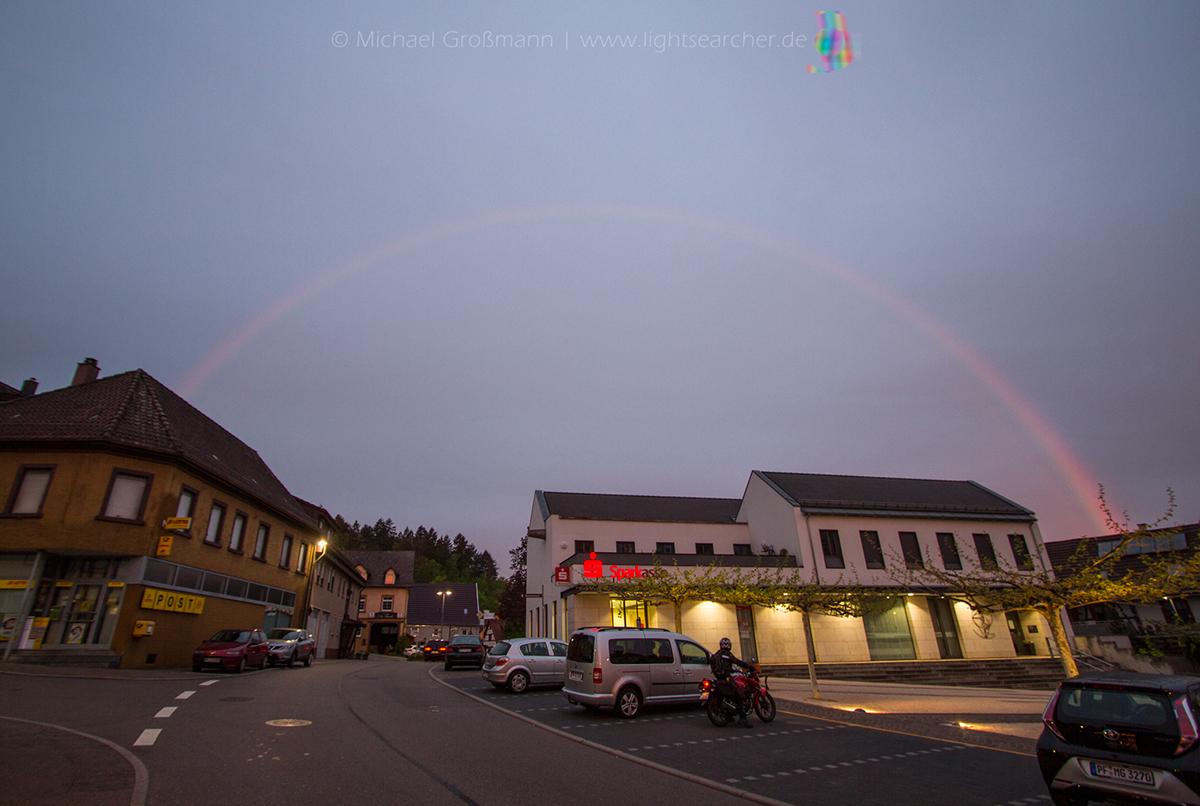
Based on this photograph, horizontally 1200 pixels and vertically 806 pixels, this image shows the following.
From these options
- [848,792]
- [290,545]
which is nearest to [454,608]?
[290,545]

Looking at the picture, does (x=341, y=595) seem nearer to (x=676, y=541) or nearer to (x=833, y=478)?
(x=676, y=541)

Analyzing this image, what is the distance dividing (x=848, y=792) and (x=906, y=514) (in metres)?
31.3

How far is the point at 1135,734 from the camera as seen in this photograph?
249 inches

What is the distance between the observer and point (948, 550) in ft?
117

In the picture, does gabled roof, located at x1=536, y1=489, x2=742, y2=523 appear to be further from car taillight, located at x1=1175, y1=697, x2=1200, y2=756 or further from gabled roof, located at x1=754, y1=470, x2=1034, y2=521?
car taillight, located at x1=1175, y1=697, x2=1200, y2=756

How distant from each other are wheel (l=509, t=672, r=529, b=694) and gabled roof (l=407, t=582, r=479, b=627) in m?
54.6

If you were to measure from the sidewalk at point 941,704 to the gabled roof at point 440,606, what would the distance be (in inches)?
2132

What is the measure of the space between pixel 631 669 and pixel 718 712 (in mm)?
2287

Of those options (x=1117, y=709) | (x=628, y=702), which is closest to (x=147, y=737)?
(x=628, y=702)

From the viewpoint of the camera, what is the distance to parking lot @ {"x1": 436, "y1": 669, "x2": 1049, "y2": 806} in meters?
7.70

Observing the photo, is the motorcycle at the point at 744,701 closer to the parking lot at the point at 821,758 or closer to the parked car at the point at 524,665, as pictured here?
the parking lot at the point at 821,758

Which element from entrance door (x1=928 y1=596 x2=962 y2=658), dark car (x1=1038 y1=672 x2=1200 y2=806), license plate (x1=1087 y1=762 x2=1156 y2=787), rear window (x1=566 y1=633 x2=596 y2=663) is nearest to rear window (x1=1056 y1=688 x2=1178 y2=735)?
dark car (x1=1038 y1=672 x2=1200 y2=806)

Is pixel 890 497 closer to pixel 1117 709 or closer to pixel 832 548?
pixel 832 548

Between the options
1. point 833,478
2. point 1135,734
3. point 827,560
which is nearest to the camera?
point 1135,734
